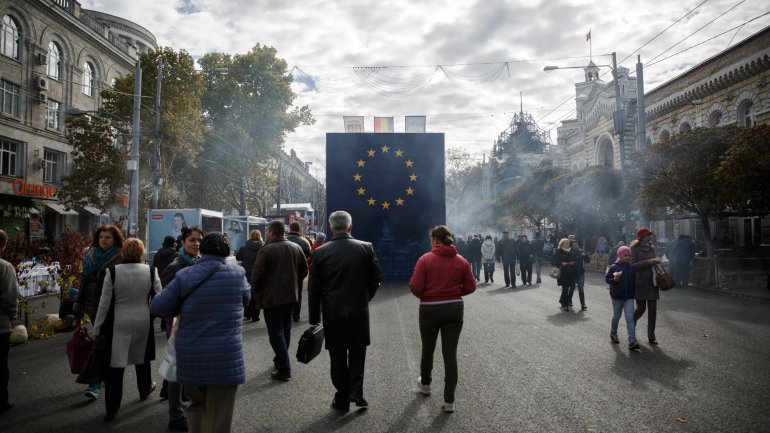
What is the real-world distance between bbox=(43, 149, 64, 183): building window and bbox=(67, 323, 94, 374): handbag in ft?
93.9

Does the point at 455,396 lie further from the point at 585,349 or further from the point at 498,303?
the point at 498,303

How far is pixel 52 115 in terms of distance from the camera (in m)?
30.0

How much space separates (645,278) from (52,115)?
1267 inches

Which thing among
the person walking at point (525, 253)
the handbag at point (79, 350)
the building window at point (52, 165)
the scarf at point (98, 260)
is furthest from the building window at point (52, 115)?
the handbag at point (79, 350)

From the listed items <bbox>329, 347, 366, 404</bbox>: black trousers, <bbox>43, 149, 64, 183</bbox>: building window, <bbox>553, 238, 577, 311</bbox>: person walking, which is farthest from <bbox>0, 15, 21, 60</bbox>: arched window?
<bbox>329, 347, 366, 404</bbox>: black trousers

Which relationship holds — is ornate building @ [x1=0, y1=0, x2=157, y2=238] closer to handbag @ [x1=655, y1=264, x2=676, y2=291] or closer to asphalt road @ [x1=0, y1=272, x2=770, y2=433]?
asphalt road @ [x1=0, y1=272, x2=770, y2=433]

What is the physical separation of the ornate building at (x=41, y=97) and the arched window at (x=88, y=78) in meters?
0.06

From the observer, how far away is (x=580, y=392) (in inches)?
221

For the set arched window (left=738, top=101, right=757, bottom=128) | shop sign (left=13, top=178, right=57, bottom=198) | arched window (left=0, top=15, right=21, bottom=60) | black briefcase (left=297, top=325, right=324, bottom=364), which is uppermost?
arched window (left=0, top=15, right=21, bottom=60)

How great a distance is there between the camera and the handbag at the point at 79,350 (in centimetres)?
529

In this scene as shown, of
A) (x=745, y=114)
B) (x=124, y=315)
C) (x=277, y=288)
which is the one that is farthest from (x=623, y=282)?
(x=745, y=114)

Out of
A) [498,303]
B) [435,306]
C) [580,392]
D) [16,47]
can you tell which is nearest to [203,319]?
[435,306]

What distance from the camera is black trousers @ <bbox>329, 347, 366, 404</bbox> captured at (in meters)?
5.07

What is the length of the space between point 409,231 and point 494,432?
12.1m
